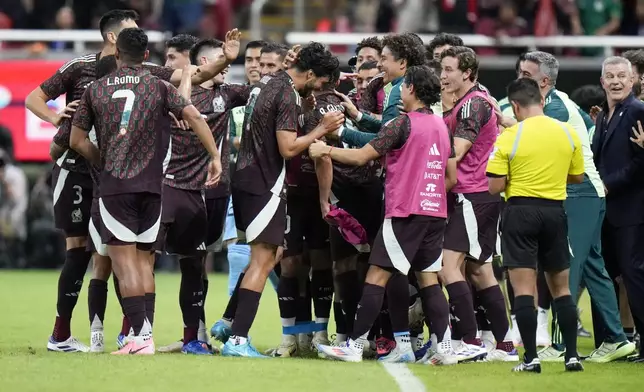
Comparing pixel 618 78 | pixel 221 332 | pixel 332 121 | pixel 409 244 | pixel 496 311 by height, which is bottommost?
pixel 221 332

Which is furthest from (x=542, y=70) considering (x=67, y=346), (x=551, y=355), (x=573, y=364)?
(x=67, y=346)

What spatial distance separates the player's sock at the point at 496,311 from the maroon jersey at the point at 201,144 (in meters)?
2.61

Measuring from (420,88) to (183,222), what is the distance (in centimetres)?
244

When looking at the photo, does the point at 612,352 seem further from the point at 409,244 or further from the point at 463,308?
the point at 409,244

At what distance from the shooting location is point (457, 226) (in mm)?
10688

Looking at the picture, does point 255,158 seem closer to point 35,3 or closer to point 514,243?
point 514,243

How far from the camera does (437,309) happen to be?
10094mm

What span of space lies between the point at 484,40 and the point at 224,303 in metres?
6.74

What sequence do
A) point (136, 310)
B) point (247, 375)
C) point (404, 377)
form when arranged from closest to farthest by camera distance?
point (247, 375), point (404, 377), point (136, 310)

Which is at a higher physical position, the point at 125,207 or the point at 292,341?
the point at 125,207

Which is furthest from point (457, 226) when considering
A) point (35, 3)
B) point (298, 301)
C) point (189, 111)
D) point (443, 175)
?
point (35, 3)

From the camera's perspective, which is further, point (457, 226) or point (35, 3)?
point (35, 3)

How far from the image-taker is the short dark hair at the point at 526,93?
9609mm

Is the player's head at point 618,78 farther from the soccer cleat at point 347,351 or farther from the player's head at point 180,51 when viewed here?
the player's head at point 180,51
